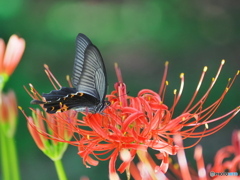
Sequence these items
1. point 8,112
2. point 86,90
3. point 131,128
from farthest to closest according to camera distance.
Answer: point 8,112, point 86,90, point 131,128

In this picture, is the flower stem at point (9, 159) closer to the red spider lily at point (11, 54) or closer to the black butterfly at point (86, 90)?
the red spider lily at point (11, 54)

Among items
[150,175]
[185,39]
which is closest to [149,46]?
[185,39]

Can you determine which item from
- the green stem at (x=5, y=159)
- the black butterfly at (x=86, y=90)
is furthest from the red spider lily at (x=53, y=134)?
the green stem at (x=5, y=159)

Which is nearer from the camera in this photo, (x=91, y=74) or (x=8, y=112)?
(x=91, y=74)

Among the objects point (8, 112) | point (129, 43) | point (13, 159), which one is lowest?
point (13, 159)

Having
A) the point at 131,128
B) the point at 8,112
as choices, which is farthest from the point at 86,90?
the point at 8,112

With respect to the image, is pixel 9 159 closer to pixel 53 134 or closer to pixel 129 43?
pixel 53 134

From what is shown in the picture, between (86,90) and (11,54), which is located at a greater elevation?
(11,54)

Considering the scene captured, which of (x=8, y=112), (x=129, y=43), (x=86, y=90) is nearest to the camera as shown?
(x=86, y=90)
